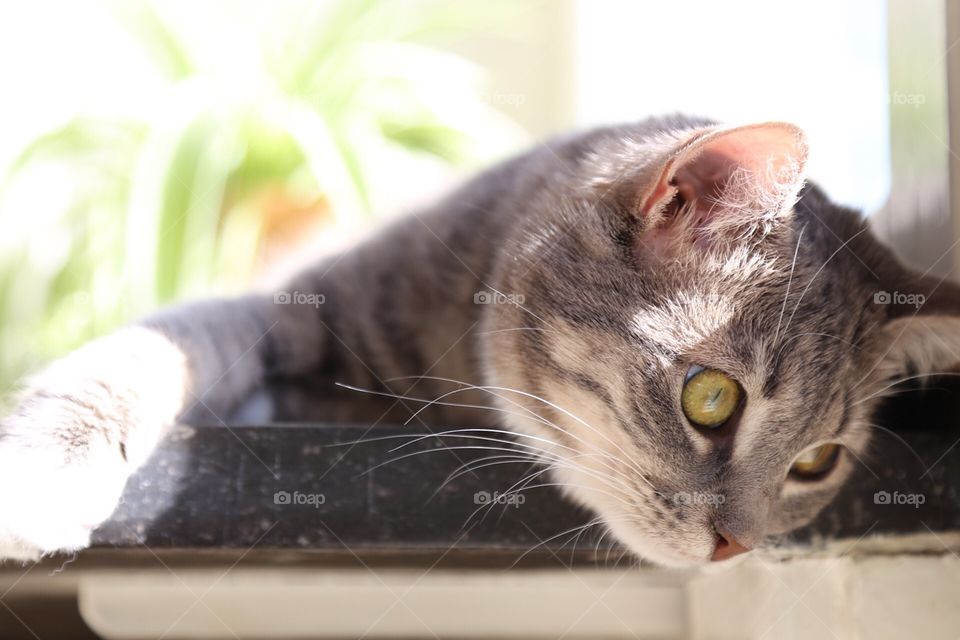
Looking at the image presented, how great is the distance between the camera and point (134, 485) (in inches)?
33.9

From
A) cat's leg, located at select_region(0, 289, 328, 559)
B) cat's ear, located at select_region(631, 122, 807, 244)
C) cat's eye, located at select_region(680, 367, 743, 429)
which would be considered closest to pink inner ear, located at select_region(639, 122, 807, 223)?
cat's ear, located at select_region(631, 122, 807, 244)

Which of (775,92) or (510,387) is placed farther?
(775,92)

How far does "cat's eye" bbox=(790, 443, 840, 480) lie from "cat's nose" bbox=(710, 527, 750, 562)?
0.51 ft

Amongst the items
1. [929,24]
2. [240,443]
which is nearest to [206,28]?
[240,443]

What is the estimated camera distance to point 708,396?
92 centimetres

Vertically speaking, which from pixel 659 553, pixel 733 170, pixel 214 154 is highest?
pixel 733 170

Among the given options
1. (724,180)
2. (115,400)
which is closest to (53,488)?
(115,400)

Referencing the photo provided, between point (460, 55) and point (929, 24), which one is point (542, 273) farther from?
point (460, 55)

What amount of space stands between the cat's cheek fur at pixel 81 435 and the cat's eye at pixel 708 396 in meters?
0.60

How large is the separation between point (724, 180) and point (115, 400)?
2.37ft

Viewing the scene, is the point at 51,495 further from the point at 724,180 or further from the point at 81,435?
the point at 724,180

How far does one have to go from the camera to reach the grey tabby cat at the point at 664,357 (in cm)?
87

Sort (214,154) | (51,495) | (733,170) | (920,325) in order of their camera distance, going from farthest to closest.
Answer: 1. (214,154)
2. (920,325)
3. (733,170)
4. (51,495)

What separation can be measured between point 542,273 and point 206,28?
4.91 feet
